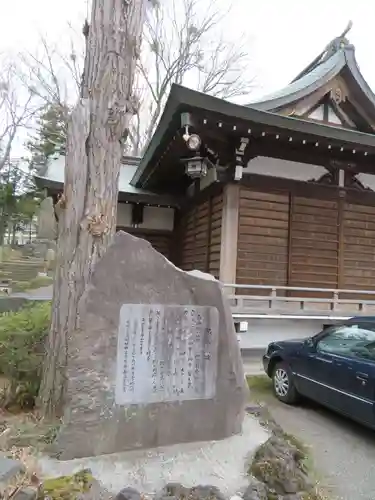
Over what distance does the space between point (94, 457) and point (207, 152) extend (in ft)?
21.2

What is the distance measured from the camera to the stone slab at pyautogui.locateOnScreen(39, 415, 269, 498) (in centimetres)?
286

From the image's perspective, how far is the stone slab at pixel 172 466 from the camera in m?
2.86

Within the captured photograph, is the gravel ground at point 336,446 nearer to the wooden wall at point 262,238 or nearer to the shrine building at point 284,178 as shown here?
the wooden wall at point 262,238

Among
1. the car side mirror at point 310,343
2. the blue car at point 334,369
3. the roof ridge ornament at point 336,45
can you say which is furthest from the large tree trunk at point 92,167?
the roof ridge ornament at point 336,45

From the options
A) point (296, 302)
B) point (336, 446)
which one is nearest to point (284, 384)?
point (336, 446)

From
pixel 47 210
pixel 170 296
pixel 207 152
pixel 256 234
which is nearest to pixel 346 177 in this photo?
pixel 256 234

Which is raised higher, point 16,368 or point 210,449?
point 16,368

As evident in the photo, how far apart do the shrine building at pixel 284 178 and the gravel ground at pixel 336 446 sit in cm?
346

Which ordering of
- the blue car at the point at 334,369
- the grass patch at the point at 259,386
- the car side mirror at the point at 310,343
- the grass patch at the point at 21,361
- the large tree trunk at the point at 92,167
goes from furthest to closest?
the grass patch at the point at 259,386 → the car side mirror at the point at 310,343 → the blue car at the point at 334,369 → the grass patch at the point at 21,361 → the large tree trunk at the point at 92,167

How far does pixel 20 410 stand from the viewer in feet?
12.9

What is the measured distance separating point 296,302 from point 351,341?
136 inches

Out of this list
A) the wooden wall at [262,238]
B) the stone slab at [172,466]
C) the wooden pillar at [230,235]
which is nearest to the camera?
the stone slab at [172,466]

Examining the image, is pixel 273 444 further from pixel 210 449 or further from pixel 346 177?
pixel 346 177

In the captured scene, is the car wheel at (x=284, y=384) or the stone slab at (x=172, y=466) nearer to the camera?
the stone slab at (x=172, y=466)
